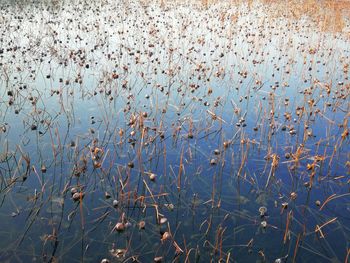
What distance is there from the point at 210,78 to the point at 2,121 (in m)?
5.34

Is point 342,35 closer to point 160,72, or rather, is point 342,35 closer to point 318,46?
point 318,46

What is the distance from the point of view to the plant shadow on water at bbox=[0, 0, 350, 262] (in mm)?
4258

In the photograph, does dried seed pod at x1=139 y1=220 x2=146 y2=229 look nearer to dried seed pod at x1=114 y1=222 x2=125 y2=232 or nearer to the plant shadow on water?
the plant shadow on water

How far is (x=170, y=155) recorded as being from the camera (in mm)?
6125

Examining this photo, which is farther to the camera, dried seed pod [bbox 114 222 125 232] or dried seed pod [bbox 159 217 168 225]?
dried seed pod [bbox 159 217 168 225]

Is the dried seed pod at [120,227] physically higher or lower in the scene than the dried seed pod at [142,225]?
higher

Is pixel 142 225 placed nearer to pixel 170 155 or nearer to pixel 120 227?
pixel 120 227

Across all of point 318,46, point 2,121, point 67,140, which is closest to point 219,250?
point 67,140

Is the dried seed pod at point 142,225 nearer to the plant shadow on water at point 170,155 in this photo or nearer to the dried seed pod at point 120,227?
the plant shadow on water at point 170,155

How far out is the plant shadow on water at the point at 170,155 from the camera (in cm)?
426

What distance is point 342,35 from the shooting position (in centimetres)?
1580

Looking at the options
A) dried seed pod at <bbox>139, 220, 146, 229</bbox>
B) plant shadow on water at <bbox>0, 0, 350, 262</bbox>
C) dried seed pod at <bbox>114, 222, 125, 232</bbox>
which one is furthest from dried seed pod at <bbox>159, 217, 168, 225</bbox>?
dried seed pod at <bbox>114, 222, 125, 232</bbox>

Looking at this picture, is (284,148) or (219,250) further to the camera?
(284,148)

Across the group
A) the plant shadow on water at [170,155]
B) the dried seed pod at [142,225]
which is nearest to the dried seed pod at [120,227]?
the plant shadow on water at [170,155]
